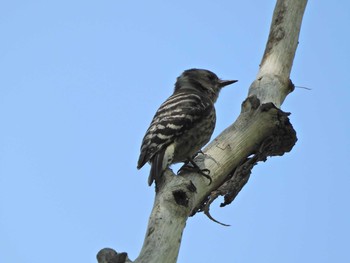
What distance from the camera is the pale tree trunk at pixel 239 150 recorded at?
472cm

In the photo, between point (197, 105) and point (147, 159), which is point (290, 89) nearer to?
point (197, 105)

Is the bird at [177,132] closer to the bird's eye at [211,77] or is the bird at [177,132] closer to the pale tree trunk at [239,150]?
the pale tree trunk at [239,150]

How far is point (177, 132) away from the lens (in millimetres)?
7020

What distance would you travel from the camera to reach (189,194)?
523cm

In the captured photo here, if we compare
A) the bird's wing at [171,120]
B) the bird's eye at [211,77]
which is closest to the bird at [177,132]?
the bird's wing at [171,120]

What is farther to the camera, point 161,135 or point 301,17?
point 301,17

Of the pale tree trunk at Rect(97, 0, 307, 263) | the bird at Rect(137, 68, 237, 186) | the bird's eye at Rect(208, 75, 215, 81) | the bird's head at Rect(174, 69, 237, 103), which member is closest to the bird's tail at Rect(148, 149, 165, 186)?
the bird at Rect(137, 68, 237, 186)

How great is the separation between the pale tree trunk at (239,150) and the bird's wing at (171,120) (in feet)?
1.95

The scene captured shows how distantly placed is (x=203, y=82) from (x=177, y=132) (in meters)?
2.08

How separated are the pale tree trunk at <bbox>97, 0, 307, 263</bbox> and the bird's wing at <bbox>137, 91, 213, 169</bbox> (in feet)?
1.95

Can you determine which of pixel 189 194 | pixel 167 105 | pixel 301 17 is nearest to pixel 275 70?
pixel 301 17

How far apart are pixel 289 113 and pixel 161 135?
131cm

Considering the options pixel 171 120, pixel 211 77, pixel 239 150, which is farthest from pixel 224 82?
pixel 239 150

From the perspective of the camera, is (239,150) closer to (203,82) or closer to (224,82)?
(203,82)
